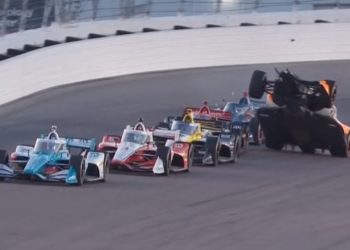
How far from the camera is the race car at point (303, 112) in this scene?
1702 centimetres

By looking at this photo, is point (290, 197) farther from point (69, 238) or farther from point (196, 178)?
point (69, 238)

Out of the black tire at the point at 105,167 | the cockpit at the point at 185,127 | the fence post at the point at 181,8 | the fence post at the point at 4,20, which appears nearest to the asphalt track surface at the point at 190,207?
the black tire at the point at 105,167

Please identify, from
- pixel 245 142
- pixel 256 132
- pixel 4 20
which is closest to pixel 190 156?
pixel 245 142

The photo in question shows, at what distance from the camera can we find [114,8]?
29469mm

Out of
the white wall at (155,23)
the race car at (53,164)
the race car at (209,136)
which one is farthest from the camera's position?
the white wall at (155,23)

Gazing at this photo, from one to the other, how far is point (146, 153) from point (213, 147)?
3.78 ft

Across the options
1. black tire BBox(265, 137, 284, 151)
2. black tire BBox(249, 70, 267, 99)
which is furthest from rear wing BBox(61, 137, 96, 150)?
black tire BBox(265, 137, 284, 151)

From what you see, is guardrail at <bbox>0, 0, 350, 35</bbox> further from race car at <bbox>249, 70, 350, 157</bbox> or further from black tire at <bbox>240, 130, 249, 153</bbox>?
race car at <bbox>249, 70, 350, 157</bbox>

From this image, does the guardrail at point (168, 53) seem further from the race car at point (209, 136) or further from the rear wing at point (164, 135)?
the rear wing at point (164, 135)

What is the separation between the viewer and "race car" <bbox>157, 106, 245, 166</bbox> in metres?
16.0

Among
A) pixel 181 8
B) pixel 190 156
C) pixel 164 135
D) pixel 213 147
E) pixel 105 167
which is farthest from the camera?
pixel 181 8

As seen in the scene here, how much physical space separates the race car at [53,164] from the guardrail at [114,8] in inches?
444

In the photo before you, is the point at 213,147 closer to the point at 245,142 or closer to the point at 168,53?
the point at 245,142

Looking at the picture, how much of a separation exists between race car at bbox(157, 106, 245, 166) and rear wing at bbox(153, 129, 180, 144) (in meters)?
0.15
